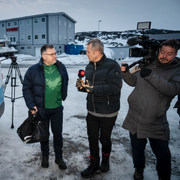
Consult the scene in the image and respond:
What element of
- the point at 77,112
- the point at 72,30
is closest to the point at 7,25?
the point at 72,30

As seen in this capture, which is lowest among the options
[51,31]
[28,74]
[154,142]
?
[154,142]

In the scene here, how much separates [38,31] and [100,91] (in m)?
34.1

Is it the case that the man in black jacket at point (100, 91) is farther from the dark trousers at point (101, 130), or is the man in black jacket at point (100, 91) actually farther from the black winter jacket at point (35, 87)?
the black winter jacket at point (35, 87)

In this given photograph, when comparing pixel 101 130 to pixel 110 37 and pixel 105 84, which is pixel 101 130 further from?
pixel 110 37

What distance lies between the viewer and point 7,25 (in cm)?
3600

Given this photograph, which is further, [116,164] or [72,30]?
[72,30]

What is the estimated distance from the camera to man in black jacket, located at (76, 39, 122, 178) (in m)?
2.31

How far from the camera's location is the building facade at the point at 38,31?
31656 mm

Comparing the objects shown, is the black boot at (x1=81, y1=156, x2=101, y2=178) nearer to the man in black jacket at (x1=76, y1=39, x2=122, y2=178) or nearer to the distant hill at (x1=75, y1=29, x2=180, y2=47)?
the man in black jacket at (x1=76, y1=39, x2=122, y2=178)

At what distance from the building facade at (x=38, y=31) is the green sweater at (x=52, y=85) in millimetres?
31001

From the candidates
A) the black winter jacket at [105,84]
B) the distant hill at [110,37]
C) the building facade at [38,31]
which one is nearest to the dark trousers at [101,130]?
the black winter jacket at [105,84]

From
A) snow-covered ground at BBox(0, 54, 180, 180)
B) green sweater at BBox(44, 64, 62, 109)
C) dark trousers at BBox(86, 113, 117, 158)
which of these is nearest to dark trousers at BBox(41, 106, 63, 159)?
green sweater at BBox(44, 64, 62, 109)

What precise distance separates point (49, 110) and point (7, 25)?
133ft

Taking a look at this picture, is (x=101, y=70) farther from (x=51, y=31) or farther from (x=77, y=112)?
(x=51, y=31)
